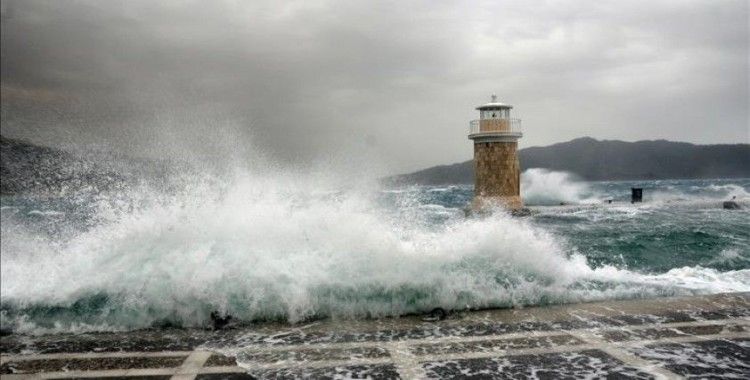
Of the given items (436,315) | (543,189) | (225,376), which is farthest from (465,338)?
(543,189)

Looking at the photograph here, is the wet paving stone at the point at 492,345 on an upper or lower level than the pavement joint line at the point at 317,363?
lower

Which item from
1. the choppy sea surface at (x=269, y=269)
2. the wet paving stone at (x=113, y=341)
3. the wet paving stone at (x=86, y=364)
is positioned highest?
the choppy sea surface at (x=269, y=269)

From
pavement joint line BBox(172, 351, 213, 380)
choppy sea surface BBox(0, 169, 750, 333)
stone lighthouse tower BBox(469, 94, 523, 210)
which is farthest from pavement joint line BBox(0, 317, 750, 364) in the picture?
stone lighthouse tower BBox(469, 94, 523, 210)

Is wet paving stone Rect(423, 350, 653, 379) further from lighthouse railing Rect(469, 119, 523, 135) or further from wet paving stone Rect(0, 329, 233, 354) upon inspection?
lighthouse railing Rect(469, 119, 523, 135)

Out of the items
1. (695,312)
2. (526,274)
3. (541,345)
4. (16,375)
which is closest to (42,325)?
(16,375)

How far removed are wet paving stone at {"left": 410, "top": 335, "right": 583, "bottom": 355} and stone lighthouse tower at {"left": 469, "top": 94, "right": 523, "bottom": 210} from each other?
1555 cm

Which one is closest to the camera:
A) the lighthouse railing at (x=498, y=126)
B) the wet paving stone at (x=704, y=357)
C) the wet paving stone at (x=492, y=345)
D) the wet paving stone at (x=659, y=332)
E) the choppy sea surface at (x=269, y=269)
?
the wet paving stone at (x=704, y=357)

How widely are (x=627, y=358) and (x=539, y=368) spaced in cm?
80

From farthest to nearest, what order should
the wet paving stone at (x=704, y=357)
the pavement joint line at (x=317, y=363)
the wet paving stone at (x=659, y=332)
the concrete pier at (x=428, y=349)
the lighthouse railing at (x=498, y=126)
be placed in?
the lighthouse railing at (x=498, y=126) → the wet paving stone at (x=659, y=332) → the pavement joint line at (x=317, y=363) → the concrete pier at (x=428, y=349) → the wet paving stone at (x=704, y=357)

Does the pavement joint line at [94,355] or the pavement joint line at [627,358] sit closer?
the pavement joint line at [627,358]

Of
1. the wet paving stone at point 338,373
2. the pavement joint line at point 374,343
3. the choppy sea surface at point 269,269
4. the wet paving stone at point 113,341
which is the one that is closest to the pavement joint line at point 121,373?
the wet paving stone at point 338,373

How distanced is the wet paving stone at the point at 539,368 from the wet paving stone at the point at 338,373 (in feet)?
1.04

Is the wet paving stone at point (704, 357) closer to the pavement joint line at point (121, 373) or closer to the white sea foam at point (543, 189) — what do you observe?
the pavement joint line at point (121, 373)

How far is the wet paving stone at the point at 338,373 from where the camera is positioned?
3537 mm
